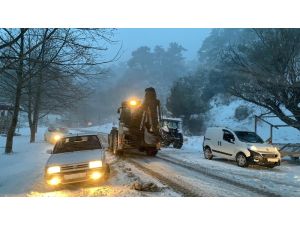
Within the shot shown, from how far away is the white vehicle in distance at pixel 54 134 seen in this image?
10.7 metres

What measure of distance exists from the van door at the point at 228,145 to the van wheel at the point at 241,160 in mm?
383

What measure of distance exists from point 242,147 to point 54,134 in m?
6.10

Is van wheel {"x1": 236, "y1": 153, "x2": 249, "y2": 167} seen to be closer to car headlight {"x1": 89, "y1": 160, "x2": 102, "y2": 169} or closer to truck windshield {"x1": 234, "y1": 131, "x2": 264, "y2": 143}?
truck windshield {"x1": 234, "y1": 131, "x2": 264, "y2": 143}

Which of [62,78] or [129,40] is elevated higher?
[129,40]

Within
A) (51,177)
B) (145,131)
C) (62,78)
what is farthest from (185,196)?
(145,131)

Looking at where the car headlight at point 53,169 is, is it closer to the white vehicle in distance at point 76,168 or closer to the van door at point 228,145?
the white vehicle in distance at point 76,168

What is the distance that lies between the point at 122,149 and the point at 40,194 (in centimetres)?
571

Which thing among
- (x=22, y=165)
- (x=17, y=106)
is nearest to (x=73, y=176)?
(x=22, y=165)

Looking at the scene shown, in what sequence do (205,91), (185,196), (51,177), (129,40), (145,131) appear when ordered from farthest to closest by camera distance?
(145,131)
(205,91)
(129,40)
(51,177)
(185,196)

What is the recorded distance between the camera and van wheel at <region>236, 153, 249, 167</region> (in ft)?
42.7

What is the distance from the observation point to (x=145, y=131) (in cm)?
1396

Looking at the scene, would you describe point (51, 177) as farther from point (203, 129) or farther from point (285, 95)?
point (285, 95)

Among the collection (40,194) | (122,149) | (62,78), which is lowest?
(40,194)

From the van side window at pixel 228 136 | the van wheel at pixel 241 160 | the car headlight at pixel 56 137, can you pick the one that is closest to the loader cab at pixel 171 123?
the van side window at pixel 228 136
